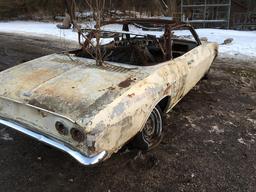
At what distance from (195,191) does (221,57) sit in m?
6.21

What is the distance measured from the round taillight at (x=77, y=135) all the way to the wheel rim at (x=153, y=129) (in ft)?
3.51

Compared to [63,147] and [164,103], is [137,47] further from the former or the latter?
[63,147]

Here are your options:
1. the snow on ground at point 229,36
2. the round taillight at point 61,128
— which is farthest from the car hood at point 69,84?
the snow on ground at point 229,36

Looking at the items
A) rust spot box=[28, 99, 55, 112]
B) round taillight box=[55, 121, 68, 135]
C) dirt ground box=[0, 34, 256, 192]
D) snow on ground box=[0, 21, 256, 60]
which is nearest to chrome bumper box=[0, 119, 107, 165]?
round taillight box=[55, 121, 68, 135]

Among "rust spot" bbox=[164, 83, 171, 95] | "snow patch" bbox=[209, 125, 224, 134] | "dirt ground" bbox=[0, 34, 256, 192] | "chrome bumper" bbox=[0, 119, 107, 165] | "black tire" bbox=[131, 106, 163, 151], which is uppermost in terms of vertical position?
"rust spot" bbox=[164, 83, 171, 95]

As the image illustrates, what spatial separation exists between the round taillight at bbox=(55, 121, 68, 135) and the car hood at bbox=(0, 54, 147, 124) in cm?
10

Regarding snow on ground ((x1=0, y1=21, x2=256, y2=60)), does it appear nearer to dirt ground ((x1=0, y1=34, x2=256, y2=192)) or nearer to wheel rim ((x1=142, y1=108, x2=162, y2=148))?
dirt ground ((x1=0, y1=34, x2=256, y2=192))

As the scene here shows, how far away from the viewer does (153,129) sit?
3.95 m

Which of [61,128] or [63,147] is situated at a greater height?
[61,128]

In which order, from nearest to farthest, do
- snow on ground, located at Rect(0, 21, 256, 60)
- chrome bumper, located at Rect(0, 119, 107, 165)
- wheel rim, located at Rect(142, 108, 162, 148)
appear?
chrome bumper, located at Rect(0, 119, 107, 165), wheel rim, located at Rect(142, 108, 162, 148), snow on ground, located at Rect(0, 21, 256, 60)

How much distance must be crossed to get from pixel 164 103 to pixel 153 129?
1.23 ft

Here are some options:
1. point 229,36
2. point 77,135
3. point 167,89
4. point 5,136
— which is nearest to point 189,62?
point 167,89

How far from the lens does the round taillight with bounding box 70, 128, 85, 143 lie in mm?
2859

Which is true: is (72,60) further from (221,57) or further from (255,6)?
(255,6)
